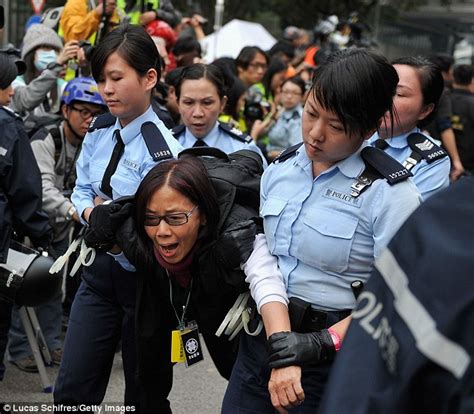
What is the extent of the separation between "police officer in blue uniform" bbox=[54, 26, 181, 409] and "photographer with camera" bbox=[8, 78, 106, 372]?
5.02 ft

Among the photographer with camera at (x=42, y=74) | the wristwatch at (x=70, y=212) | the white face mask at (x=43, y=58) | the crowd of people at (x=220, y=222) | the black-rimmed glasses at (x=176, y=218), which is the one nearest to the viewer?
the crowd of people at (x=220, y=222)

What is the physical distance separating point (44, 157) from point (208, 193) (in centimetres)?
247

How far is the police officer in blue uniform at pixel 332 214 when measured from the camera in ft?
8.39

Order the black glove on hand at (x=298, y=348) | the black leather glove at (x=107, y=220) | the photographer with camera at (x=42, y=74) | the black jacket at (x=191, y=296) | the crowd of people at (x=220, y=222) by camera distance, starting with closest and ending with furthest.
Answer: the black glove on hand at (x=298, y=348), the crowd of people at (x=220, y=222), the black jacket at (x=191, y=296), the black leather glove at (x=107, y=220), the photographer with camera at (x=42, y=74)

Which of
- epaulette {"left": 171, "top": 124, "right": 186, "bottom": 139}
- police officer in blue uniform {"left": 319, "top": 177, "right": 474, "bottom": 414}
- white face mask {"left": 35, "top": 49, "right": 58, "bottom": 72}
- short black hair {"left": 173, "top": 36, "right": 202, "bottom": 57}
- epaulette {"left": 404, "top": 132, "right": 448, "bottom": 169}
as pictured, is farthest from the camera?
short black hair {"left": 173, "top": 36, "right": 202, "bottom": 57}

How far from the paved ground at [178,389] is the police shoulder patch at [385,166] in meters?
2.62

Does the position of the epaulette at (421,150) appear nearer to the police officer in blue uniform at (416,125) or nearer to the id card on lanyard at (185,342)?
the police officer in blue uniform at (416,125)

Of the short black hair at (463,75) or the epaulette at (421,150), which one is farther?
the short black hair at (463,75)

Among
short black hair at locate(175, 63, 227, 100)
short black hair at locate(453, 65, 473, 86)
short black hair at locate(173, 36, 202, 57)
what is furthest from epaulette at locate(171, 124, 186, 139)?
short black hair at locate(453, 65, 473, 86)

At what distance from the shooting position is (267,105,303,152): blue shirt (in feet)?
25.2

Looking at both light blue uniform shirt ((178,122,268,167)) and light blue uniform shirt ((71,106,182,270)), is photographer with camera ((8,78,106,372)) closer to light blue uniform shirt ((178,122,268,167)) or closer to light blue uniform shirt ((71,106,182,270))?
light blue uniform shirt ((178,122,268,167))

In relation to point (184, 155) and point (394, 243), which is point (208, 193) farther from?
point (394, 243)

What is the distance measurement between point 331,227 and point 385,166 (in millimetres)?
250

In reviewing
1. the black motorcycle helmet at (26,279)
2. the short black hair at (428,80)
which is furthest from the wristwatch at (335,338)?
the black motorcycle helmet at (26,279)
